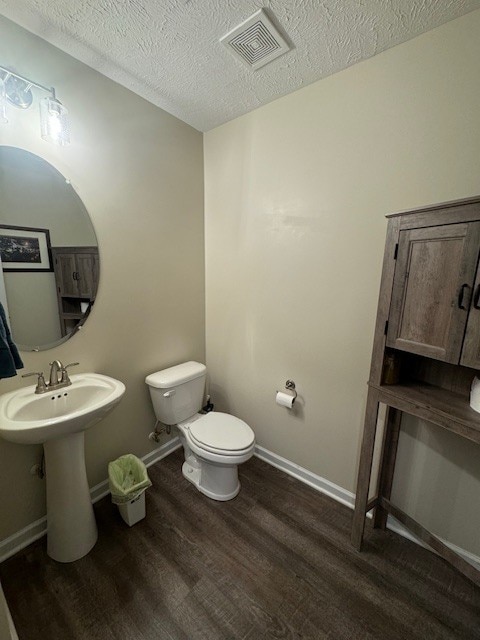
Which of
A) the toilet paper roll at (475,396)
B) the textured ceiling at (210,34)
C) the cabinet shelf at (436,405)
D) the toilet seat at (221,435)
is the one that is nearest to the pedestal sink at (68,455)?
the toilet seat at (221,435)

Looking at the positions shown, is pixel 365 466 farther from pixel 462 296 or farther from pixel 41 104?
pixel 41 104

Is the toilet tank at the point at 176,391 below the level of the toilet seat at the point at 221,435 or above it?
above

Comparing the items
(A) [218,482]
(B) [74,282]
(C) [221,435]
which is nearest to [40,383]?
(B) [74,282]

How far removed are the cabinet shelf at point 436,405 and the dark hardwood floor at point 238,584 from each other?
0.86 metres

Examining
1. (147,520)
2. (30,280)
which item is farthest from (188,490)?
(30,280)

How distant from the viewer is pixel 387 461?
1487 millimetres

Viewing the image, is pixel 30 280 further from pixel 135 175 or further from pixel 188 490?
pixel 188 490

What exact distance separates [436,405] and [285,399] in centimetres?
88

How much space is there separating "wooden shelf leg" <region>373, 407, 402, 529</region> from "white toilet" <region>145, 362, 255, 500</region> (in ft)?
2.43

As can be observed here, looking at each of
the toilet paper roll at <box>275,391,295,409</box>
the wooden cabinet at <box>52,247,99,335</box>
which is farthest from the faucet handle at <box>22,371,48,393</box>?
the toilet paper roll at <box>275,391,295,409</box>

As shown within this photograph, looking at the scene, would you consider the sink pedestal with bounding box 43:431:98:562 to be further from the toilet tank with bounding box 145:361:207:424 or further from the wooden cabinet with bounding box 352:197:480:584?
the wooden cabinet with bounding box 352:197:480:584

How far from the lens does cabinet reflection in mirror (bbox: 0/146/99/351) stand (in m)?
1.24

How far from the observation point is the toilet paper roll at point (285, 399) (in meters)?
1.77

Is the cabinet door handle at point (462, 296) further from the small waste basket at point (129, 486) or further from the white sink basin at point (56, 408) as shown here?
the small waste basket at point (129, 486)
